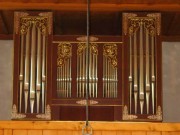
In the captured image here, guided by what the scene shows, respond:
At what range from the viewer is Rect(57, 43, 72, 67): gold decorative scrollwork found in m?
7.43

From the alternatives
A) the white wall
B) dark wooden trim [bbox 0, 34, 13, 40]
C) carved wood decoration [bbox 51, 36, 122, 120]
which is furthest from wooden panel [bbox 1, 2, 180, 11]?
the white wall

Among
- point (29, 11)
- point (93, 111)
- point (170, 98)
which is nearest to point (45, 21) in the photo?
point (29, 11)

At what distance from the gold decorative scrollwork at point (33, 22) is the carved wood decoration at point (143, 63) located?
51.5 inches

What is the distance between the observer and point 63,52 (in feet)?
24.5

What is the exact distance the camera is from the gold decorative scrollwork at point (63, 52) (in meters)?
7.43

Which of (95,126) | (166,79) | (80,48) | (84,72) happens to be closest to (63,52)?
(80,48)

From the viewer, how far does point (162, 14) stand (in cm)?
774

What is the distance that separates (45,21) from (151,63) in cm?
185

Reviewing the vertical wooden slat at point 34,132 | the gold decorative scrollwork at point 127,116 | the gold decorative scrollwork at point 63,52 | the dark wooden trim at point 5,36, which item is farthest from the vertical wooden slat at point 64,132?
the dark wooden trim at point 5,36

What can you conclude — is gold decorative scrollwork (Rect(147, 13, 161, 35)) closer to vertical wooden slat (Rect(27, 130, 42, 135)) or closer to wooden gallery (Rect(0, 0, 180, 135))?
wooden gallery (Rect(0, 0, 180, 135))

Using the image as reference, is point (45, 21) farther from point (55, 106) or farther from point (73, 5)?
point (55, 106)

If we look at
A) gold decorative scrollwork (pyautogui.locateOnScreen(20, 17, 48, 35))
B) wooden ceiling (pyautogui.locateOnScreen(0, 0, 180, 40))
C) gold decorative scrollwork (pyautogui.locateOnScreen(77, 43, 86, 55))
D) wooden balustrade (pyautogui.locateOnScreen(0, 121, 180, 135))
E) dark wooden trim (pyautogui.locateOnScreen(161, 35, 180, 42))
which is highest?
wooden ceiling (pyautogui.locateOnScreen(0, 0, 180, 40))

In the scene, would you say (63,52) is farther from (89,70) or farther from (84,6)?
(84,6)

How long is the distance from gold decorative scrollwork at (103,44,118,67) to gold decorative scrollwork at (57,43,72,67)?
0.57m
